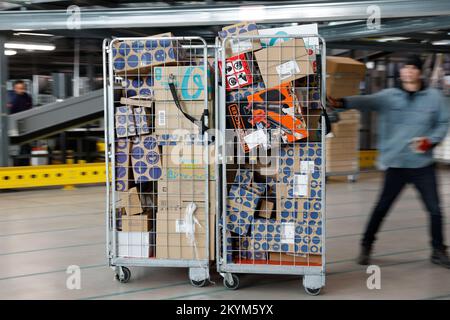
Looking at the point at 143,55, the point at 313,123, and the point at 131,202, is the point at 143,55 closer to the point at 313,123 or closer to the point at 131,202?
the point at 131,202

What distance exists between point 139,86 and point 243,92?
0.85 metres

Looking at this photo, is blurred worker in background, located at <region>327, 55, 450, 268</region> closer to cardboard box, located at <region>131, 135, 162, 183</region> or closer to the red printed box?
the red printed box

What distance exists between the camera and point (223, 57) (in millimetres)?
4914

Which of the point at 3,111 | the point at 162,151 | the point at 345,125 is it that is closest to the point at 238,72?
the point at 162,151

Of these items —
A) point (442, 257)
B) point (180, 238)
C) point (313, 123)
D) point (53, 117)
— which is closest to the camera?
point (313, 123)

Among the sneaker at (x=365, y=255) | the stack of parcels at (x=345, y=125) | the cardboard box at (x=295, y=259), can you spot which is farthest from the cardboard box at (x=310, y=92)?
the stack of parcels at (x=345, y=125)

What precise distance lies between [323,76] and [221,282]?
6.06 ft

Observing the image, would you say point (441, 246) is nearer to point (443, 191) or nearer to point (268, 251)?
point (268, 251)

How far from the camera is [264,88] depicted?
4949 mm

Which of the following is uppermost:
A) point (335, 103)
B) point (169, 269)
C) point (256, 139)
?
point (335, 103)

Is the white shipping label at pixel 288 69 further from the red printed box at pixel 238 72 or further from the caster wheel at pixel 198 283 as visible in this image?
the caster wheel at pixel 198 283

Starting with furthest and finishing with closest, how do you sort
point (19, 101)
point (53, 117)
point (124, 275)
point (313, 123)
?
point (19, 101)
point (53, 117)
point (124, 275)
point (313, 123)

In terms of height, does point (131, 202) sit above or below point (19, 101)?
below
